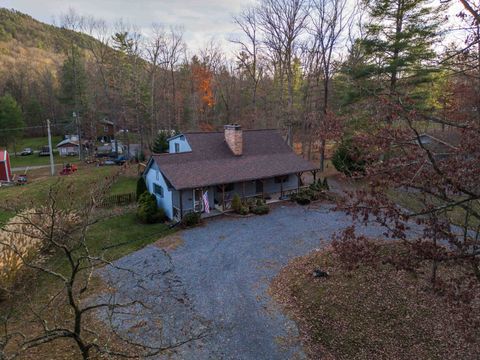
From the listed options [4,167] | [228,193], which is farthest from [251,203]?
[4,167]

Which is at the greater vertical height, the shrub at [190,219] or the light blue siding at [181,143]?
Answer: the light blue siding at [181,143]

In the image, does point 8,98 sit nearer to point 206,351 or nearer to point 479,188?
point 206,351

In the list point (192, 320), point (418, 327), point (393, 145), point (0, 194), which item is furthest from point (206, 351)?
point (0, 194)

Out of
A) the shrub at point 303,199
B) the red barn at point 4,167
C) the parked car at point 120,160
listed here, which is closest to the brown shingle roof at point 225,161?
the shrub at point 303,199

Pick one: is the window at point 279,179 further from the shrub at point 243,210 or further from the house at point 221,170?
the shrub at point 243,210

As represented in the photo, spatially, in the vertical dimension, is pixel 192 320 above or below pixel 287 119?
below

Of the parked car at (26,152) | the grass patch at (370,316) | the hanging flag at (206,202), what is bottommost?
the grass patch at (370,316)

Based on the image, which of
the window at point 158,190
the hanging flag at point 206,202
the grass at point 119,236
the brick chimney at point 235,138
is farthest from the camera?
the brick chimney at point 235,138

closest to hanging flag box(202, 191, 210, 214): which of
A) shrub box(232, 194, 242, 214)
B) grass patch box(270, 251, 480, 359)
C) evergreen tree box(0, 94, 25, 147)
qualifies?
shrub box(232, 194, 242, 214)

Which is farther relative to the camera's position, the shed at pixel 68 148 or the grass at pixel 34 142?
the grass at pixel 34 142
